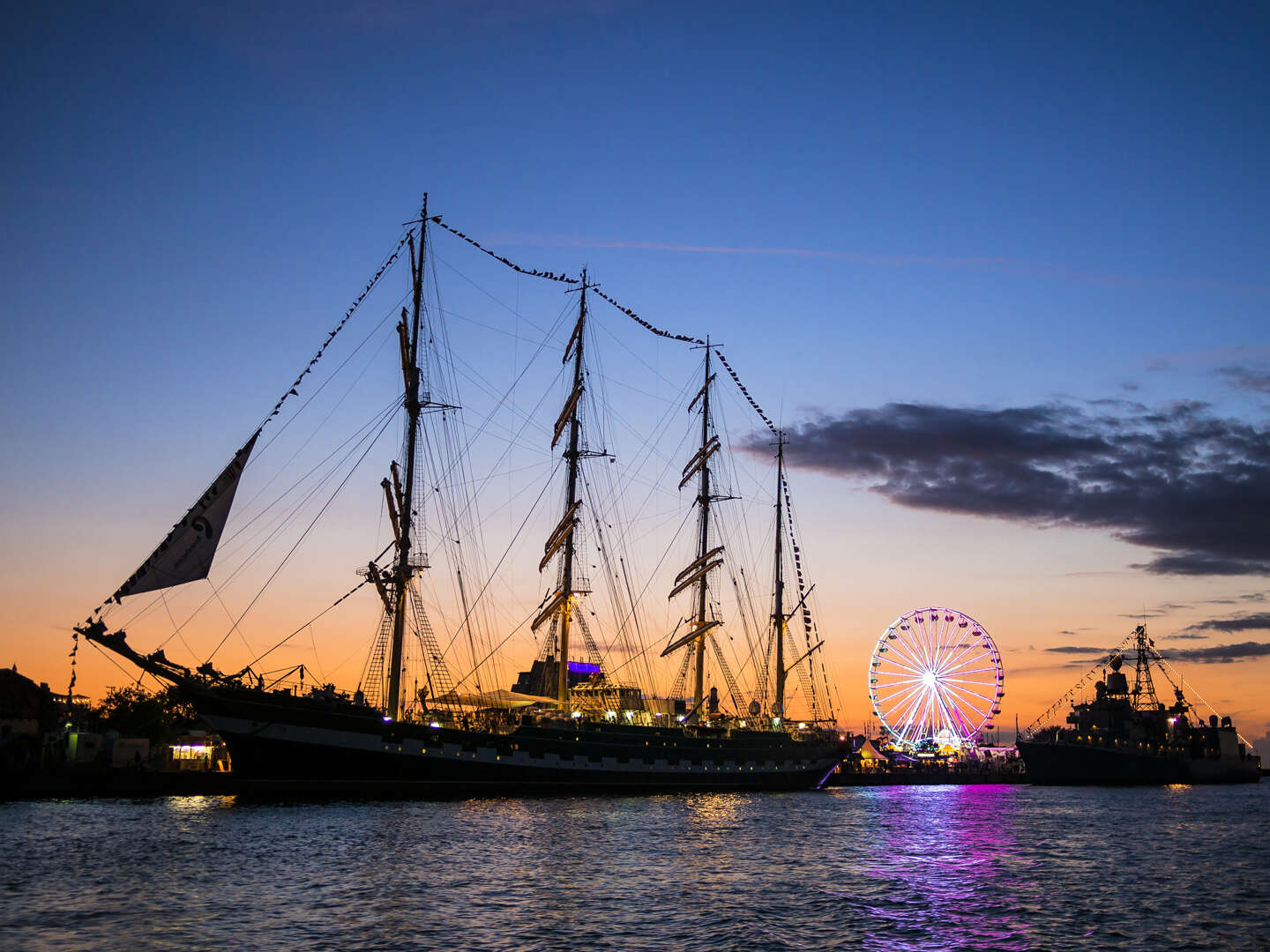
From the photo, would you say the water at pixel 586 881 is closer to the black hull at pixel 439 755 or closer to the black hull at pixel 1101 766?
the black hull at pixel 439 755

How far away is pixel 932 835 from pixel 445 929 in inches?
1579

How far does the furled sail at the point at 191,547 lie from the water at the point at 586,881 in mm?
11720

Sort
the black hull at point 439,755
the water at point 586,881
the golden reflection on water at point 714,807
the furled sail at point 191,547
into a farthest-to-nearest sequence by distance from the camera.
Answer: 1. the golden reflection on water at point 714,807
2. the black hull at point 439,755
3. the furled sail at point 191,547
4. the water at point 586,881

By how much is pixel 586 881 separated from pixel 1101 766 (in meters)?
125

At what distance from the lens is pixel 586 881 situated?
1487 inches

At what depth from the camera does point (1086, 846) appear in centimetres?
5575

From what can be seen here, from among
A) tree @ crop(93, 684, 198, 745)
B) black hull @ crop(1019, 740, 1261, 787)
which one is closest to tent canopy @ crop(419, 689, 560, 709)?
tree @ crop(93, 684, 198, 745)

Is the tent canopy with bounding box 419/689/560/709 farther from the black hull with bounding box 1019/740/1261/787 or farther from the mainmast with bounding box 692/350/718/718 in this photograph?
the black hull with bounding box 1019/740/1261/787

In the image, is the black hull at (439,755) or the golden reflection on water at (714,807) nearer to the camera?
the black hull at (439,755)

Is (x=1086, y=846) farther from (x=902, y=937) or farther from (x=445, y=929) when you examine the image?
(x=445, y=929)

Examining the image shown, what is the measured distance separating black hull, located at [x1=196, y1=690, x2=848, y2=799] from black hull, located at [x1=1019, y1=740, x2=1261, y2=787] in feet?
233

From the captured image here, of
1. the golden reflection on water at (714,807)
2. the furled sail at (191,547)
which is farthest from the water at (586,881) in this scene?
the furled sail at (191,547)

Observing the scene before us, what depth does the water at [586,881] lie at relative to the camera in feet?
95.9

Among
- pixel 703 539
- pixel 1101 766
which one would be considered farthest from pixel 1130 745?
pixel 703 539
